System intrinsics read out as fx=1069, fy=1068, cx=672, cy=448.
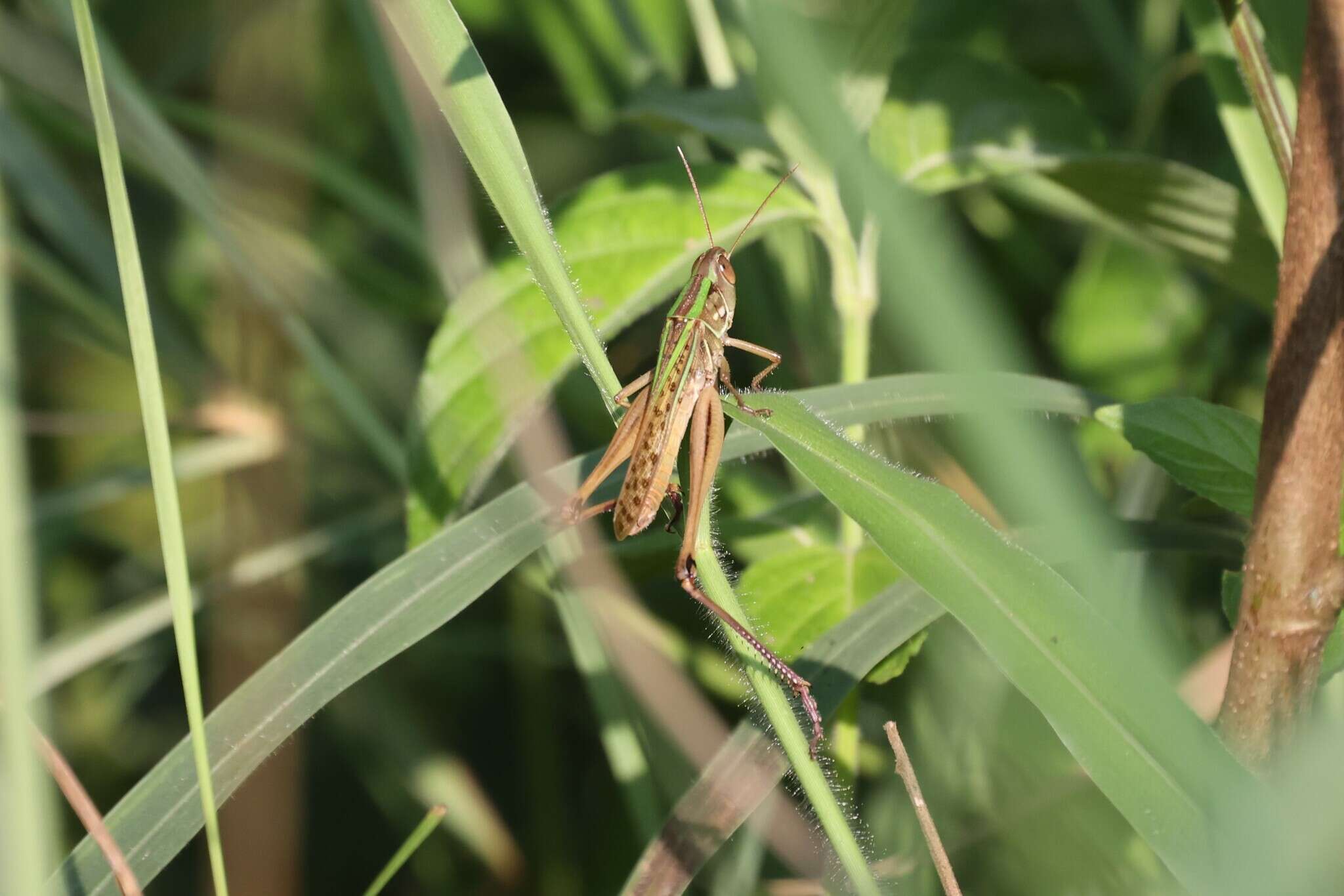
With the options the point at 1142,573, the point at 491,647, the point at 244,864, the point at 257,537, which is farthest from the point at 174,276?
the point at 1142,573

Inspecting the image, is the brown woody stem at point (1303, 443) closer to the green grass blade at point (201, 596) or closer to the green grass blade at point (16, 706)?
the green grass blade at point (16, 706)

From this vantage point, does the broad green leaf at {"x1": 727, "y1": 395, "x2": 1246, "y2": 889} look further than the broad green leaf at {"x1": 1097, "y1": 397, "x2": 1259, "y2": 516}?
No

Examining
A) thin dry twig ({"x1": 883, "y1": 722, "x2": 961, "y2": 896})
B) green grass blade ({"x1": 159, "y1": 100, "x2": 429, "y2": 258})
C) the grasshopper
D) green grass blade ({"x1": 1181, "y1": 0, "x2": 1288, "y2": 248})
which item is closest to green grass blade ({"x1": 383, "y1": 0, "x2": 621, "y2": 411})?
the grasshopper

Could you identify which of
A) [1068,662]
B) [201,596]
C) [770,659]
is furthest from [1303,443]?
[201,596]

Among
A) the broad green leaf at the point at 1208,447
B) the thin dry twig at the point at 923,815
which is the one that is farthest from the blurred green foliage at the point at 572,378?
the thin dry twig at the point at 923,815

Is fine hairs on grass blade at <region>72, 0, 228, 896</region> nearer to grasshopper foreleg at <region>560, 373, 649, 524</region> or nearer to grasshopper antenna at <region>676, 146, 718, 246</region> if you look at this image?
grasshopper foreleg at <region>560, 373, 649, 524</region>

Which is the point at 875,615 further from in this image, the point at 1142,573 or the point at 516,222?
the point at 516,222
